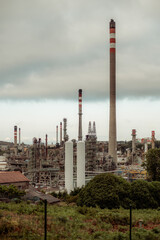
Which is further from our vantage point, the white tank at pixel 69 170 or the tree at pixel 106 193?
the white tank at pixel 69 170

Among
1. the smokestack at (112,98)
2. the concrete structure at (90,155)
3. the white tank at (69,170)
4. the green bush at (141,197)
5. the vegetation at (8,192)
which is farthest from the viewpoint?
the smokestack at (112,98)

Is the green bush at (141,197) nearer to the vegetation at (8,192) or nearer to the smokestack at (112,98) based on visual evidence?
the vegetation at (8,192)

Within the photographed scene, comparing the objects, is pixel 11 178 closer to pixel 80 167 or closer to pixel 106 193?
pixel 80 167

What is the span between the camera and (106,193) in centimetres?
1622

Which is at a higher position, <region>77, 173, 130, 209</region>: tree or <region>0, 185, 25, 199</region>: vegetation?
<region>77, 173, 130, 209</region>: tree

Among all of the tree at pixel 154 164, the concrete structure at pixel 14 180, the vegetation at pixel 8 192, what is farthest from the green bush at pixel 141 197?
the concrete structure at pixel 14 180

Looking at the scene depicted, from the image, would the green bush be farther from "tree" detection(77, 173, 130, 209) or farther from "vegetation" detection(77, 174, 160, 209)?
"tree" detection(77, 173, 130, 209)

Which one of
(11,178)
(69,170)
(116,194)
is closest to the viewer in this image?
(116,194)

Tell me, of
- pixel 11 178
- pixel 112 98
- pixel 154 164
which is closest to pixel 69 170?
pixel 11 178

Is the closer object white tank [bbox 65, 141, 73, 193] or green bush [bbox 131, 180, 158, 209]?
green bush [bbox 131, 180, 158, 209]

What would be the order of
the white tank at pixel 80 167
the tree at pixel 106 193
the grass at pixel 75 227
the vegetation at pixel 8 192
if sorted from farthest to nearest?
the white tank at pixel 80 167 → the vegetation at pixel 8 192 → the tree at pixel 106 193 → the grass at pixel 75 227

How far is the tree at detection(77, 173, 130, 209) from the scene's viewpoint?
16.1m

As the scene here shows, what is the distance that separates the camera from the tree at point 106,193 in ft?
52.9

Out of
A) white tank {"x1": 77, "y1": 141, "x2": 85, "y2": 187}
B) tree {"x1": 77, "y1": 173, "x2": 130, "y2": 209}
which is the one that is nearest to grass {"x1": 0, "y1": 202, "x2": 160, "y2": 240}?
tree {"x1": 77, "y1": 173, "x2": 130, "y2": 209}
